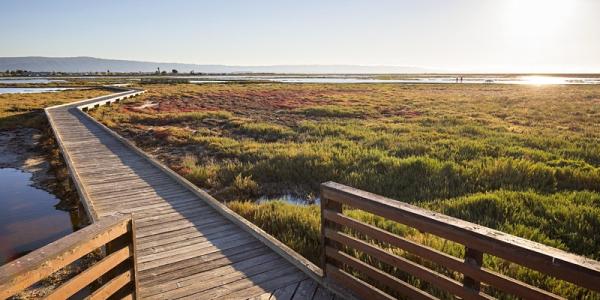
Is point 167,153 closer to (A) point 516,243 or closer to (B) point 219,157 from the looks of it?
(B) point 219,157

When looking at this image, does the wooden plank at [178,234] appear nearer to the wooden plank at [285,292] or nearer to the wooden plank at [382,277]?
the wooden plank at [285,292]

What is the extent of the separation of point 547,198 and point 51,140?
61.2 feet

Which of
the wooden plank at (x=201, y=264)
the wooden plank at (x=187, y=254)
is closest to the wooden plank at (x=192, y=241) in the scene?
the wooden plank at (x=187, y=254)

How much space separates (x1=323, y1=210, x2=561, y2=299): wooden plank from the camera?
269cm

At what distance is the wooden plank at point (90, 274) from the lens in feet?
9.13

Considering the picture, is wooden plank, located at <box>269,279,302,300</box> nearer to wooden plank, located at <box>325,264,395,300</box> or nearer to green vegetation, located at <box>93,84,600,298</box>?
wooden plank, located at <box>325,264,395,300</box>

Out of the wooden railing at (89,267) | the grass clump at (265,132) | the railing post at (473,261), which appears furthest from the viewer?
the grass clump at (265,132)

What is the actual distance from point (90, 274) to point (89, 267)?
0.88ft

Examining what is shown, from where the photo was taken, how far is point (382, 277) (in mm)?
3926

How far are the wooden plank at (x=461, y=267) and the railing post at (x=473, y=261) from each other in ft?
0.12

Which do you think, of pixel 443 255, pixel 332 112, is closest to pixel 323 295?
pixel 443 255

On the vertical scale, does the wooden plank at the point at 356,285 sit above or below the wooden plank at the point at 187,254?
above

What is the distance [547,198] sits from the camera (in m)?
8.12

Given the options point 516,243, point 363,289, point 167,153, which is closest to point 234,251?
point 363,289
